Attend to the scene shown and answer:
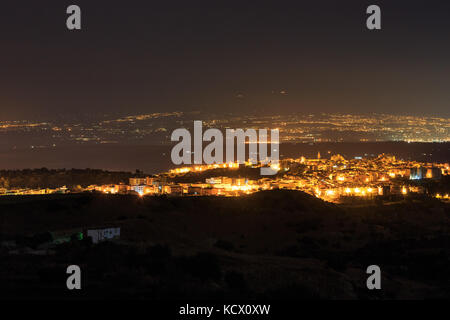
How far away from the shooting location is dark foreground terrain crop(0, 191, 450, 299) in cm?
1239

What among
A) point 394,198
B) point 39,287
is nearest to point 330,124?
point 394,198

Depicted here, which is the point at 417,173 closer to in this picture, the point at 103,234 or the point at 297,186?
the point at 297,186

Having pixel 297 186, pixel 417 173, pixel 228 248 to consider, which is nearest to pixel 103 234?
pixel 228 248

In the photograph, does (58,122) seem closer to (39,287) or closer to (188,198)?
(188,198)

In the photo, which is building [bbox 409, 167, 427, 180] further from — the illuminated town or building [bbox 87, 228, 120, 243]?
building [bbox 87, 228, 120, 243]

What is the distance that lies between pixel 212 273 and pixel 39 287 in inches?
168

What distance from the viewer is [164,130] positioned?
121938mm

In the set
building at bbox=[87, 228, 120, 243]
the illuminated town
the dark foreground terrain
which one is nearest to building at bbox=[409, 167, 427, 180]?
the illuminated town

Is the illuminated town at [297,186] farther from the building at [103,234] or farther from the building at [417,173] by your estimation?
the building at [103,234]

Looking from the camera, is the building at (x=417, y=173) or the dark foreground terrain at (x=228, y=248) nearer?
the dark foreground terrain at (x=228, y=248)

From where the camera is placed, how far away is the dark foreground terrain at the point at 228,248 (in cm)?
1239

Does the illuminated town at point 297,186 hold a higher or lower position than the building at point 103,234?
lower

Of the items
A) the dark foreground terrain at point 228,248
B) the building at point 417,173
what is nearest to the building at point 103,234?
the dark foreground terrain at point 228,248

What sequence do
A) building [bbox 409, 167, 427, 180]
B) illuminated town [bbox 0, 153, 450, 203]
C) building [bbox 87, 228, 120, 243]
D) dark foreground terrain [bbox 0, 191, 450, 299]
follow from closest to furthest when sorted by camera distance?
dark foreground terrain [bbox 0, 191, 450, 299], building [bbox 87, 228, 120, 243], illuminated town [bbox 0, 153, 450, 203], building [bbox 409, 167, 427, 180]
